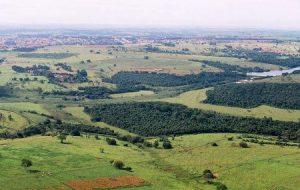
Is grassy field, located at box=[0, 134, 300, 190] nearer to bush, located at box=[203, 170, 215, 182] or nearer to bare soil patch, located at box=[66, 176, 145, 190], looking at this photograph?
bush, located at box=[203, 170, 215, 182]

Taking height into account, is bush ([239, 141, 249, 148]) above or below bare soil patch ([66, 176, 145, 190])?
above

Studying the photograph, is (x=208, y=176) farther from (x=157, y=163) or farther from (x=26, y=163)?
(x=26, y=163)

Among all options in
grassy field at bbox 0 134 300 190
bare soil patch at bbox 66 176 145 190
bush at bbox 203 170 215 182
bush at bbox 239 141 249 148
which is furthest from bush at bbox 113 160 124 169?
bush at bbox 239 141 249 148

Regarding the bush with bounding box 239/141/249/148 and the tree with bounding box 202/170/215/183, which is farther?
the bush with bounding box 239/141/249/148

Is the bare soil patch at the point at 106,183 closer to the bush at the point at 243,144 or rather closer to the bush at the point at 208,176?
the bush at the point at 208,176

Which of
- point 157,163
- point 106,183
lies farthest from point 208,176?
point 106,183

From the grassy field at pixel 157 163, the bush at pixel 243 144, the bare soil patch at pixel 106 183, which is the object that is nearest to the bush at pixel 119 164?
the grassy field at pixel 157 163

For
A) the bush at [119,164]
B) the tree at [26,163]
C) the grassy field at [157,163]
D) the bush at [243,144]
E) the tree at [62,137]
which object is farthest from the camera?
the tree at [62,137]

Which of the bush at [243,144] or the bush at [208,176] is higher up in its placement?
the bush at [243,144]
